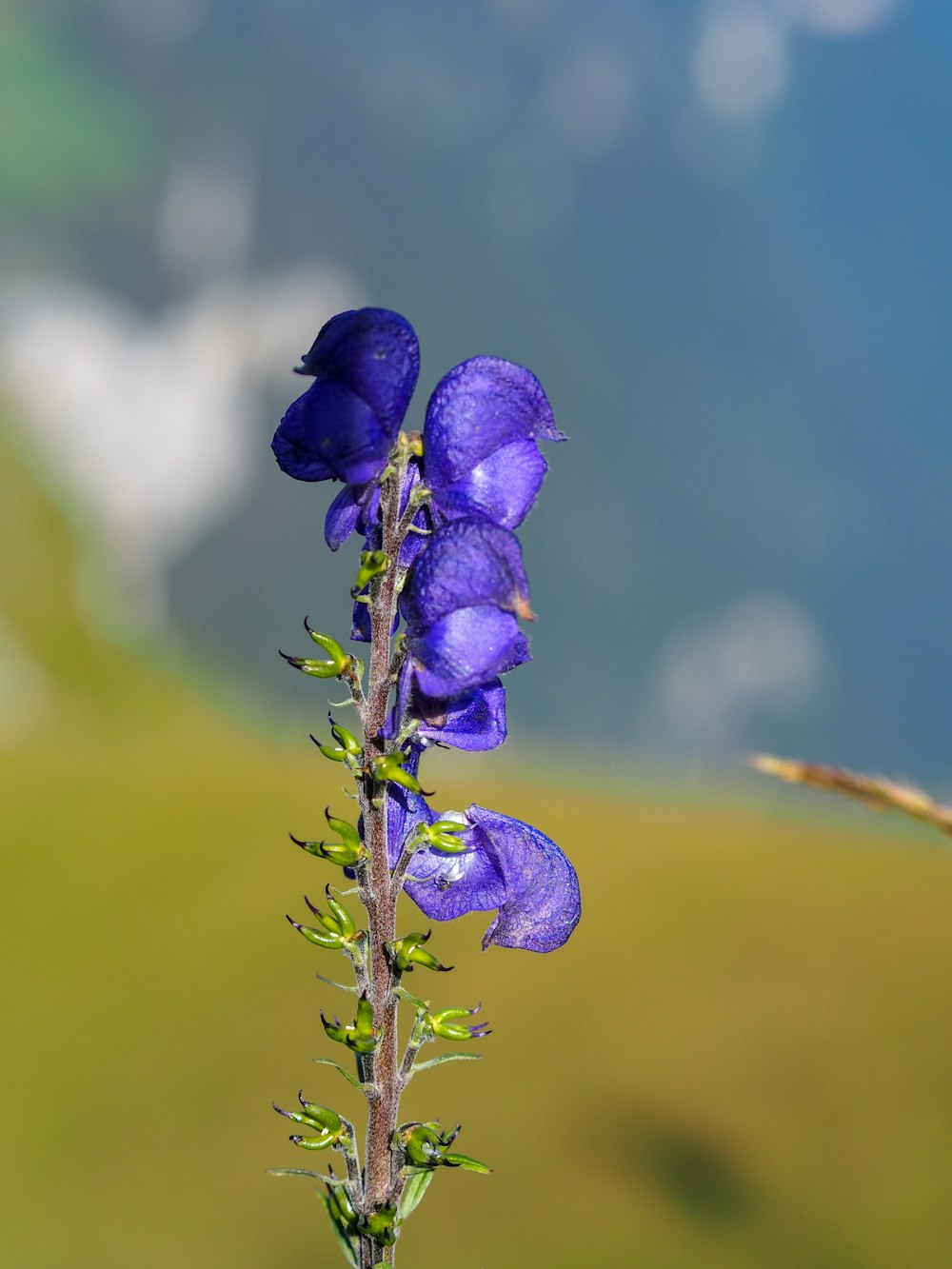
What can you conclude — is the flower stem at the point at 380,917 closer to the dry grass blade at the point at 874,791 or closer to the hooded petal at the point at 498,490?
the hooded petal at the point at 498,490

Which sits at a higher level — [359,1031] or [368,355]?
[368,355]

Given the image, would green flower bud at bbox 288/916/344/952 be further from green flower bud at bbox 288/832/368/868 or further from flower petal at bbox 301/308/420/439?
flower petal at bbox 301/308/420/439

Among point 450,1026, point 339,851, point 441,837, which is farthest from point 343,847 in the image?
point 450,1026

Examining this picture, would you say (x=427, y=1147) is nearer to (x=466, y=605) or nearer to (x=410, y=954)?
(x=410, y=954)

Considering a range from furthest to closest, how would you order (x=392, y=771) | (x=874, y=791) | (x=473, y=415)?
(x=473, y=415) < (x=392, y=771) < (x=874, y=791)

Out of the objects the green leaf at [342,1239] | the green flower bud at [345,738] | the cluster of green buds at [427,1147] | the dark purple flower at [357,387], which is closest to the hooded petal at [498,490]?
the dark purple flower at [357,387]

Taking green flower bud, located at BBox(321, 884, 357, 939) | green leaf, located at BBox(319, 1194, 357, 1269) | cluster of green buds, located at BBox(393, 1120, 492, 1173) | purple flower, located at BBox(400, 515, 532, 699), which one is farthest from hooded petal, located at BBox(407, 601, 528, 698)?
green leaf, located at BBox(319, 1194, 357, 1269)
